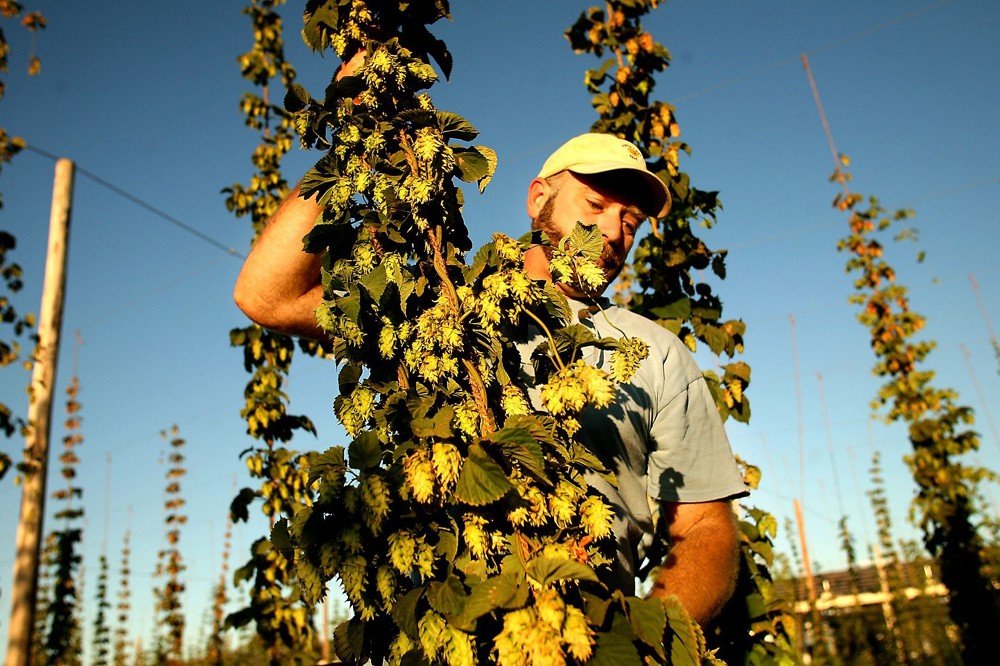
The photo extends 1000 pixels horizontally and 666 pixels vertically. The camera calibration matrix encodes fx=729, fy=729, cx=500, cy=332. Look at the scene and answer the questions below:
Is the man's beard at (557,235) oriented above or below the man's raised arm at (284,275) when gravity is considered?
above

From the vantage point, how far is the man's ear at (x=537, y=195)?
2516 mm

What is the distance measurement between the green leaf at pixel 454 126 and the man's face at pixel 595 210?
0.92 m

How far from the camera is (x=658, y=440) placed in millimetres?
2113

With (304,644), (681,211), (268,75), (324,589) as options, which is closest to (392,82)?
(324,589)

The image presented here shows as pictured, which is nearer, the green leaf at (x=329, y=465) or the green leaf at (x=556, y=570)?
the green leaf at (x=556, y=570)

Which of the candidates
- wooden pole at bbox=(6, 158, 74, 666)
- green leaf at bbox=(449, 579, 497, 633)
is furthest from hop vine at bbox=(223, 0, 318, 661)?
green leaf at bbox=(449, 579, 497, 633)

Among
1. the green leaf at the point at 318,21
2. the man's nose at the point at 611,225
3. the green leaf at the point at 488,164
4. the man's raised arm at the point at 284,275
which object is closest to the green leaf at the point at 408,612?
the green leaf at the point at 488,164

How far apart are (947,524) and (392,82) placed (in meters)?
11.4

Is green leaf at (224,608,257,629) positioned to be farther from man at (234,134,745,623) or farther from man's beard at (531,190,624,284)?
man's beard at (531,190,624,284)

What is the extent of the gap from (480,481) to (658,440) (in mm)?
1133

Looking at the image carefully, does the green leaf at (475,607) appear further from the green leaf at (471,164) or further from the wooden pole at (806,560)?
the wooden pole at (806,560)

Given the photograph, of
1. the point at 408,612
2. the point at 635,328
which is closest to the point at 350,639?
the point at 408,612

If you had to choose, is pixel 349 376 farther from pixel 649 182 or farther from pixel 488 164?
pixel 649 182

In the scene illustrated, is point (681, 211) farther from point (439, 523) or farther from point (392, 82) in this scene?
point (439, 523)
